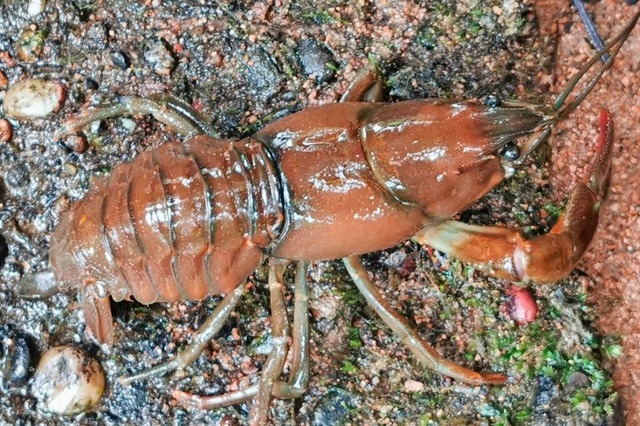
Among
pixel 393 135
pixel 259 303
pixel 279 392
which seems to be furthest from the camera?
pixel 259 303

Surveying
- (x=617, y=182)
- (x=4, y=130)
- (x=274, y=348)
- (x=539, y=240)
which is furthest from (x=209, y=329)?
(x=617, y=182)

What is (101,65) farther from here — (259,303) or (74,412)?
(74,412)

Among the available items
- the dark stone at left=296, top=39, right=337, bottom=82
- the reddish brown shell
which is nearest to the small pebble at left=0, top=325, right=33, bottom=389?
the reddish brown shell

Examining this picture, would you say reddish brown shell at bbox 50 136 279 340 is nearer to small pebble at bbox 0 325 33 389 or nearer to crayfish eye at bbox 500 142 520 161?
small pebble at bbox 0 325 33 389

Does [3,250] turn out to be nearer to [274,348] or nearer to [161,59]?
[161,59]

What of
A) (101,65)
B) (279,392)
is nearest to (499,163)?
(279,392)
